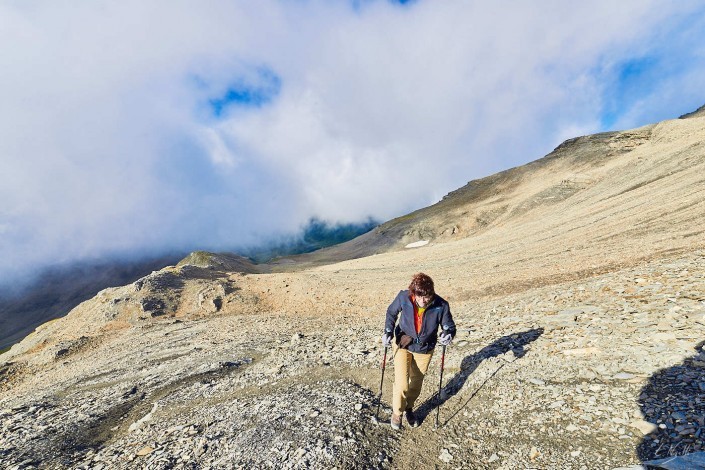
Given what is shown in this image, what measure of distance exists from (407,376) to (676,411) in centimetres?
548

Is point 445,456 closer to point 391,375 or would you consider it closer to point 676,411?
point 391,375

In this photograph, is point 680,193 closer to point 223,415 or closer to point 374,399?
point 374,399

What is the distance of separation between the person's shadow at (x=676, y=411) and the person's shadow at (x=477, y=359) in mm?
3706

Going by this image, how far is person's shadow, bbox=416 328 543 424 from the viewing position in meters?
9.94

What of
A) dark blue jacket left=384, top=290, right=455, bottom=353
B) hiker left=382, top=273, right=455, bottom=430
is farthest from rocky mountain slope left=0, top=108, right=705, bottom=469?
dark blue jacket left=384, top=290, right=455, bottom=353

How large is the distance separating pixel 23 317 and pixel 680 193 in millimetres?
271105

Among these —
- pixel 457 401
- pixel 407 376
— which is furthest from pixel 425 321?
pixel 457 401

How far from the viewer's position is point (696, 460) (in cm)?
512

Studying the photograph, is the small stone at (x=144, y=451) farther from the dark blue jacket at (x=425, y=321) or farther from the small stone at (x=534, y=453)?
the small stone at (x=534, y=453)

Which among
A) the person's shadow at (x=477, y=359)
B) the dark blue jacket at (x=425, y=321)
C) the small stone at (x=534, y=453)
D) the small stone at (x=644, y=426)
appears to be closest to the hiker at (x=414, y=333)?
the dark blue jacket at (x=425, y=321)

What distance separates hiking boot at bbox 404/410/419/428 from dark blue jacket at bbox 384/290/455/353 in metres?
1.80

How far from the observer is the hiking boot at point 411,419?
8.99 meters

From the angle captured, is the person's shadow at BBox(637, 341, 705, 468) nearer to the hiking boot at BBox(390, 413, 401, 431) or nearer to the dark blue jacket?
the dark blue jacket

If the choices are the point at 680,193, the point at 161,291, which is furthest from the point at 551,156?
the point at 161,291
